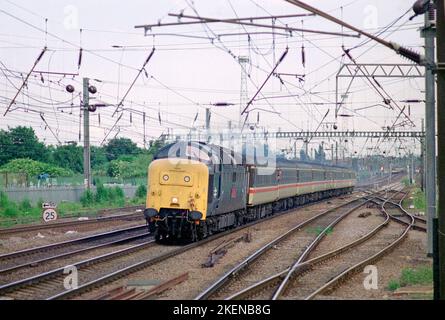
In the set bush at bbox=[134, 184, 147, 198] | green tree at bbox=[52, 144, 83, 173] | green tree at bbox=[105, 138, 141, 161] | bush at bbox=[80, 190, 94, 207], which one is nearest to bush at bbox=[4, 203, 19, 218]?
bush at bbox=[80, 190, 94, 207]

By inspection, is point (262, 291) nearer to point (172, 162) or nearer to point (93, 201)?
point (172, 162)

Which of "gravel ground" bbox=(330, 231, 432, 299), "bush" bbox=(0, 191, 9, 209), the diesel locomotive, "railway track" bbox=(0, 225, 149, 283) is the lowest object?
"gravel ground" bbox=(330, 231, 432, 299)

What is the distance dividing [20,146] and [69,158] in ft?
28.8

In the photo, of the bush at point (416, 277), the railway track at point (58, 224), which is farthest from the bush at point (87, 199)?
the bush at point (416, 277)

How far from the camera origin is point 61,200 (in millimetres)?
41562

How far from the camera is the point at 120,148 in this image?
73.0 meters

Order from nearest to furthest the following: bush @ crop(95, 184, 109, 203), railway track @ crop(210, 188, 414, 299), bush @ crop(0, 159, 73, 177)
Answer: railway track @ crop(210, 188, 414, 299), bush @ crop(95, 184, 109, 203), bush @ crop(0, 159, 73, 177)

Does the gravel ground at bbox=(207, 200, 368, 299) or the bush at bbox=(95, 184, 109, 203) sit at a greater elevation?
the bush at bbox=(95, 184, 109, 203)

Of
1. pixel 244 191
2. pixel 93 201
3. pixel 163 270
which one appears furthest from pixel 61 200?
pixel 163 270

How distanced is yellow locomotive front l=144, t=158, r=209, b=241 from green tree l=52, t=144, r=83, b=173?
167ft

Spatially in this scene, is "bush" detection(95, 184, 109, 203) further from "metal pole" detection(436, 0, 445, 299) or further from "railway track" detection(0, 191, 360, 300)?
"metal pole" detection(436, 0, 445, 299)

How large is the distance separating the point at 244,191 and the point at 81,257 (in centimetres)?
981

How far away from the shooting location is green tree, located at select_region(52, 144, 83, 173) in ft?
224

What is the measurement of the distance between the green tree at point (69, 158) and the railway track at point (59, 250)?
45588 mm
